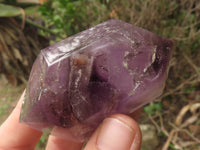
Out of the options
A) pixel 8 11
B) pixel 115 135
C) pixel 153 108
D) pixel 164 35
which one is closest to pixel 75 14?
pixel 8 11

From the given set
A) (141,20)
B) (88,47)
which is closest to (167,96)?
(141,20)

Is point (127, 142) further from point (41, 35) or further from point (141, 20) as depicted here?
point (41, 35)

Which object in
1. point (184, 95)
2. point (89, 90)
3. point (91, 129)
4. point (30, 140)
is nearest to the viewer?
point (89, 90)

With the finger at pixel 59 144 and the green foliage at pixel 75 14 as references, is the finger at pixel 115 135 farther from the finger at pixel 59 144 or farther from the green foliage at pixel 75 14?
the green foliage at pixel 75 14

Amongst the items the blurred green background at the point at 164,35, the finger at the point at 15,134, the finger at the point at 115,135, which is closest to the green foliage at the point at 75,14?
the blurred green background at the point at 164,35

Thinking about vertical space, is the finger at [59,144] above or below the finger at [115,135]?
below

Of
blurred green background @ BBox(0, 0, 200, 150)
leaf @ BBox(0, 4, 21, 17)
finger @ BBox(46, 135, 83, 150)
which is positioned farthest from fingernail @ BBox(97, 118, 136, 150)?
leaf @ BBox(0, 4, 21, 17)
